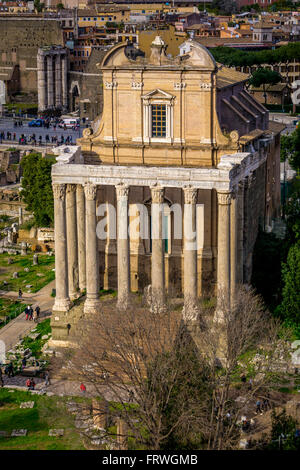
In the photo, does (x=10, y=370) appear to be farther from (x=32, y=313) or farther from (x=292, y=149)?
(x=292, y=149)

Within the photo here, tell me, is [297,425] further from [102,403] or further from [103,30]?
[103,30]

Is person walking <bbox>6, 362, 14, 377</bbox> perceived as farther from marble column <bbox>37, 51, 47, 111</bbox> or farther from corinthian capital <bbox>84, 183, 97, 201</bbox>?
marble column <bbox>37, 51, 47, 111</bbox>

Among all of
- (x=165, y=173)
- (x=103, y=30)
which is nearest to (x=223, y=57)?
(x=103, y=30)

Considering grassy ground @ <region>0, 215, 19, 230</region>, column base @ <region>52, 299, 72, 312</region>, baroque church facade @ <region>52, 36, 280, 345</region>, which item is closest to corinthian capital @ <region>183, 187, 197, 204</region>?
baroque church facade @ <region>52, 36, 280, 345</region>

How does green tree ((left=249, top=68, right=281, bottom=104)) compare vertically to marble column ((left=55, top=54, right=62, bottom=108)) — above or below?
above

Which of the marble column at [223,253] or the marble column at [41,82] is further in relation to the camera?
the marble column at [41,82]

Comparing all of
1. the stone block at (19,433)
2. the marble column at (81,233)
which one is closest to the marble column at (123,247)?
the marble column at (81,233)

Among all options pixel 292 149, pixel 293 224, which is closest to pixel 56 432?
pixel 293 224

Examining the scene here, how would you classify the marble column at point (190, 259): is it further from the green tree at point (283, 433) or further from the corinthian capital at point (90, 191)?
the green tree at point (283, 433)
